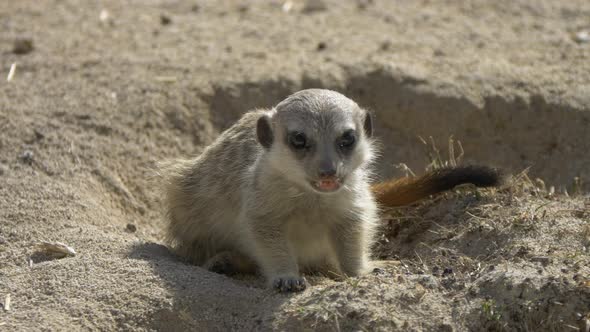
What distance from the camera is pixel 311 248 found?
3.85 metres

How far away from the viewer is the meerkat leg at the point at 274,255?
11.5ft

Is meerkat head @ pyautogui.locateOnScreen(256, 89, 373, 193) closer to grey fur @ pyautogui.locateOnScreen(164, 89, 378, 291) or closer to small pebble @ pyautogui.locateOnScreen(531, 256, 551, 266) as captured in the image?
grey fur @ pyautogui.locateOnScreen(164, 89, 378, 291)

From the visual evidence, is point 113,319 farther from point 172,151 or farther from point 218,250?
point 172,151

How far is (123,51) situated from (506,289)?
3784 millimetres

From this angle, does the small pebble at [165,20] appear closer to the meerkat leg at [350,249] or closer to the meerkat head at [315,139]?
the meerkat head at [315,139]

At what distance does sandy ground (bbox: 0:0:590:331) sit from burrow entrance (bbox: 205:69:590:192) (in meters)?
0.01

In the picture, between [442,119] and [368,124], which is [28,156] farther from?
[442,119]

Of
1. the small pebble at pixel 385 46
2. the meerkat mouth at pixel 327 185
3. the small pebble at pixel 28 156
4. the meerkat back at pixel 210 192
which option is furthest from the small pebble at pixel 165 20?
the meerkat mouth at pixel 327 185

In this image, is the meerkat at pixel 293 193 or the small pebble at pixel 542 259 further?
the meerkat at pixel 293 193

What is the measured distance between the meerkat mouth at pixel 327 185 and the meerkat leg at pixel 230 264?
2.50ft

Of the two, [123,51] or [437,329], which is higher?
[123,51]

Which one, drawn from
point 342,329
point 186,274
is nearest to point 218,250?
point 186,274

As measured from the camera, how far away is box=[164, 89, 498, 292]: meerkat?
3.53 m

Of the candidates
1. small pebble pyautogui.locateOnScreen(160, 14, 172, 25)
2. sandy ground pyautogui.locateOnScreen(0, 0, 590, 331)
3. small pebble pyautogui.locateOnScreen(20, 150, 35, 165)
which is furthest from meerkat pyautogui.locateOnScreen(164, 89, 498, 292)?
small pebble pyautogui.locateOnScreen(160, 14, 172, 25)
